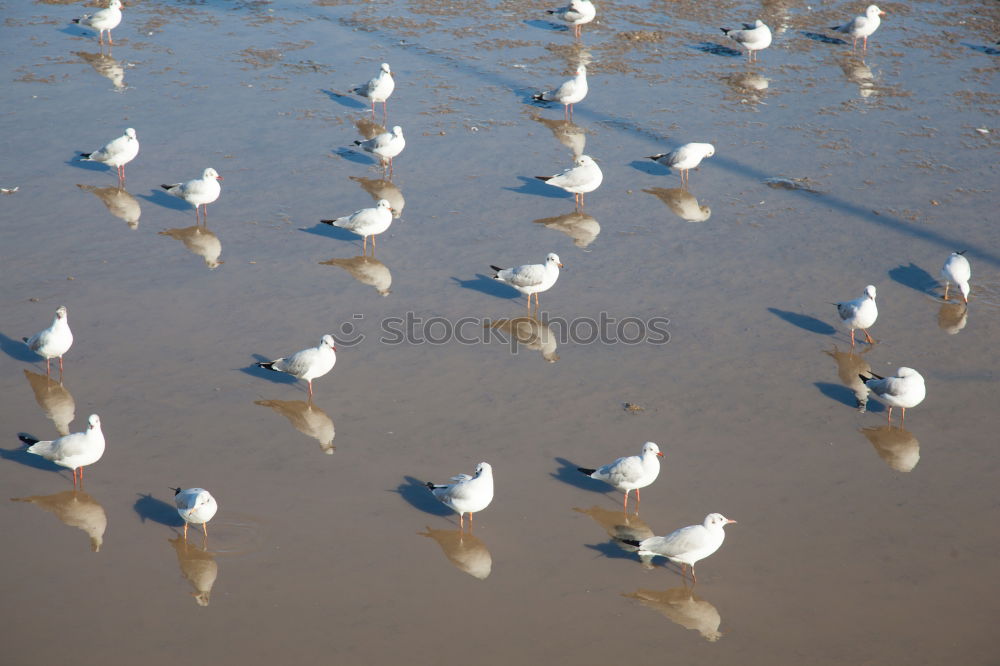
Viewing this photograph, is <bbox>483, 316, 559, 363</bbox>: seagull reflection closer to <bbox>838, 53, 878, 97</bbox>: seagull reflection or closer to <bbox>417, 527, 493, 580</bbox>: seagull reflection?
<bbox>417, 527, 493, 580</bbox>: seagull reflection

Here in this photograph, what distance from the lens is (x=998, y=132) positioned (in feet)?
48.6

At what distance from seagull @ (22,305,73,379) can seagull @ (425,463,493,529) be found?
4315 mm

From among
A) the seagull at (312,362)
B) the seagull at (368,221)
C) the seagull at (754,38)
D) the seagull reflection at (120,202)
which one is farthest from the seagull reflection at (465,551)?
the seagull at (754,38)

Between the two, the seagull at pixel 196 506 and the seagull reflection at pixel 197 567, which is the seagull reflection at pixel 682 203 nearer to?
the seagull at pixel 196 506

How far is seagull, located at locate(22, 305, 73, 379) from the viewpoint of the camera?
9375 mm

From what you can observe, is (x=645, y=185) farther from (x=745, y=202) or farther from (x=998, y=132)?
(x=998, y=132)

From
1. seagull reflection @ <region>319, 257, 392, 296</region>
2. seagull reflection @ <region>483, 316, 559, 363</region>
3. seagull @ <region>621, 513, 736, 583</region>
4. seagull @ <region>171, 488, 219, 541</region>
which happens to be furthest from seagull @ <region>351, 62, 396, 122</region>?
seagull @ <region>621, 513, 736, 583</region>

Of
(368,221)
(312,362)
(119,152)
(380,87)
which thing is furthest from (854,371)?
(119,152)

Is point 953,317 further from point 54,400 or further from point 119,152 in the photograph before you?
point 119,152

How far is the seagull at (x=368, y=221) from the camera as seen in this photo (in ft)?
38.8

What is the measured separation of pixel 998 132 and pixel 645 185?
5841mm

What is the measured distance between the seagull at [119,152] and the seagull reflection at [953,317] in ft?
34.9

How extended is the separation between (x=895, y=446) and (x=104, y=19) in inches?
632

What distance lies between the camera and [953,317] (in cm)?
1069
